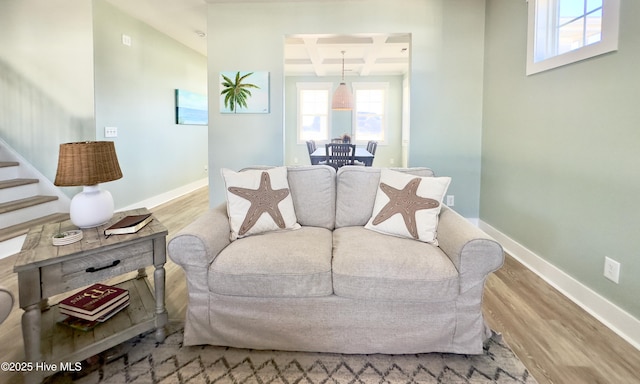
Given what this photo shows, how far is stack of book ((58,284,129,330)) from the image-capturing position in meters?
1.66

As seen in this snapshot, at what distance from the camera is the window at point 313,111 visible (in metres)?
8.41

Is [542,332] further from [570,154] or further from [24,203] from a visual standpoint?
[24,203]

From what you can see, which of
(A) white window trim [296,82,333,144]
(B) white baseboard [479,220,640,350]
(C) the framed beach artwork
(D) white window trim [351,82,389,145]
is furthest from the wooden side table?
(D) white window trim [351,82,389,145]

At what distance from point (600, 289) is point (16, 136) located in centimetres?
571

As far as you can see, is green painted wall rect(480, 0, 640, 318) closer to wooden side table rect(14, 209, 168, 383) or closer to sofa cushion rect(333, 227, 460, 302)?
sofa cushion rect(333, 227, 460, 302)

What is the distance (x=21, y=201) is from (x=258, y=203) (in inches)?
124

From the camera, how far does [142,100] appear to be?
16.1 ft

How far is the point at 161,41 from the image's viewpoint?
5293mm

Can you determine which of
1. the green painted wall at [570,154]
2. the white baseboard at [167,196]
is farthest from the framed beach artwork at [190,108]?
the green painted wall at [570,154]

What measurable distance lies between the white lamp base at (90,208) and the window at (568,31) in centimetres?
288

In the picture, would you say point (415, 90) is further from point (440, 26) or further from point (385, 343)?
point (385, 343)

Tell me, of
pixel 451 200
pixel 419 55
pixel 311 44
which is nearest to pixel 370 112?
pixel 311 44

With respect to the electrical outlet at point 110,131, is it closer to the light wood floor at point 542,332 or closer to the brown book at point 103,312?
the light wood floor at point 542,332

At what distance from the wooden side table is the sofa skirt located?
13.2 inches
